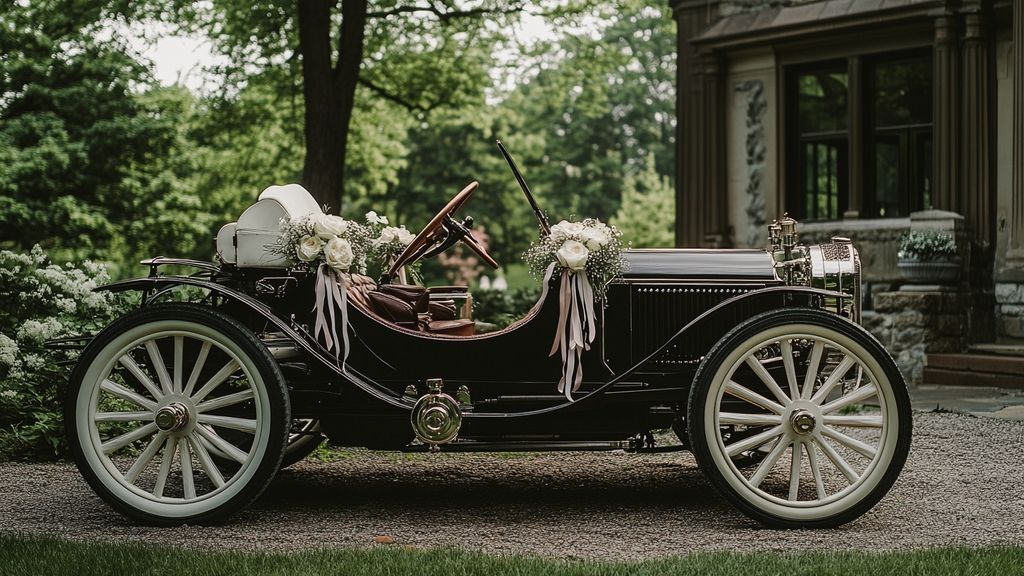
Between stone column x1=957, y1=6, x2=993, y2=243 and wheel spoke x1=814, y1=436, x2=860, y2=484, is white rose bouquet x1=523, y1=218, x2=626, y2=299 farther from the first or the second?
stone column x1=957, y1=6, x2=993, y2=243

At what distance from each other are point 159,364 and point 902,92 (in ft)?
36.7

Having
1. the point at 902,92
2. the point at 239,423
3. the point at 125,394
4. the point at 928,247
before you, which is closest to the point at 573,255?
the point at 239,423

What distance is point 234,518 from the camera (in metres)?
5.48

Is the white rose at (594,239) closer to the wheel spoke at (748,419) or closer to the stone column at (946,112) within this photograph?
the wheel spoke at (748,419)

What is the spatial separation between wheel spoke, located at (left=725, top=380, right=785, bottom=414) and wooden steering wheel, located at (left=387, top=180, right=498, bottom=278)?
1.31 meters

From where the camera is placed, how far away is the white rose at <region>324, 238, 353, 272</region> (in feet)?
17.8

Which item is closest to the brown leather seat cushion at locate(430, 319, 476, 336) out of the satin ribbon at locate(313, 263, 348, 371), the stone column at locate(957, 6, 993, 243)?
the satin ribbon at locate(313, 263, 348, 371)

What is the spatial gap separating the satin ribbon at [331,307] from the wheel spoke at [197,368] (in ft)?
1.65

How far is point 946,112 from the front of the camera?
13.2 metres

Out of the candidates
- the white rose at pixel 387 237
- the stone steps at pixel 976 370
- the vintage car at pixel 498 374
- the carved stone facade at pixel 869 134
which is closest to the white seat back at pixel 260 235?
the vintage car at pixel 498 374

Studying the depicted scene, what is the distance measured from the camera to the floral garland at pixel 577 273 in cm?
530

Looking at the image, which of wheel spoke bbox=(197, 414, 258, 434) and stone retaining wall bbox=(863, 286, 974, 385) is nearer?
wheel spoke bbox=(197, 414, 258, 434)

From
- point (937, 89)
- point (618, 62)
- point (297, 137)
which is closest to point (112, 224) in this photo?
point (297, 137)

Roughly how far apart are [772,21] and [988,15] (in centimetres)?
288
